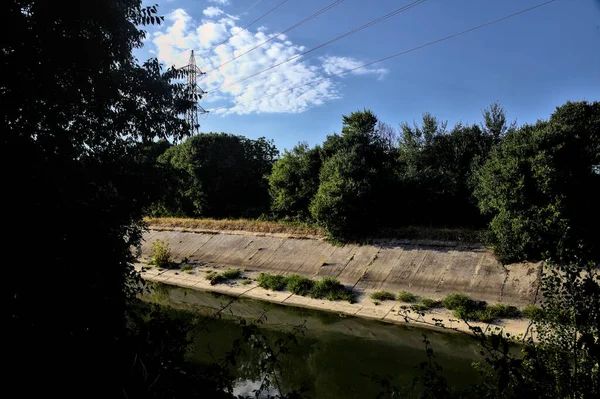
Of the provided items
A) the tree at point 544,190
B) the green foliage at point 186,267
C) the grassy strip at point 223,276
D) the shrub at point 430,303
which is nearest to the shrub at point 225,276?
the grassy strip at point 223,276

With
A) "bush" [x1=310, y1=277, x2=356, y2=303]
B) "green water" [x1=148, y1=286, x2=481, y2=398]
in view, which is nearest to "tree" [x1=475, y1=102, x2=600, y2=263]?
"green water" [x1=148, y1=286, x2=481, y2=398]

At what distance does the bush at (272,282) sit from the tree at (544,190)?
7801mm

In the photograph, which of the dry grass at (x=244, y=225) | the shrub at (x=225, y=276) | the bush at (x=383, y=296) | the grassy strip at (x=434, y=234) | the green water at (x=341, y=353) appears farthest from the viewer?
the dry grass at (x=244, y=225)

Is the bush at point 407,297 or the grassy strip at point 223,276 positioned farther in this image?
the grassy strip at point 223,276

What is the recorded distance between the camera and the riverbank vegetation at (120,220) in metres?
3.01

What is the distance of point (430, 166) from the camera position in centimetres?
1759

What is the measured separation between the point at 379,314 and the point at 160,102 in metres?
8.61

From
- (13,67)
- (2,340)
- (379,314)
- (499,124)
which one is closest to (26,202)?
(2,340)

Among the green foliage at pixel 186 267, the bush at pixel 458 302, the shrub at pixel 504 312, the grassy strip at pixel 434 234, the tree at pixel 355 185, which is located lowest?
the shrub at pixel 504 312

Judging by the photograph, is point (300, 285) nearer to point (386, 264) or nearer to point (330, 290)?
point (330, 290)

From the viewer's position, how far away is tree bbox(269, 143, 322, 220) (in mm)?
19969

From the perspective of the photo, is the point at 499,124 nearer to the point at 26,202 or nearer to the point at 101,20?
the point at 101,20

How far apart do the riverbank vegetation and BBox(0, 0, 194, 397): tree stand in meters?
0.01

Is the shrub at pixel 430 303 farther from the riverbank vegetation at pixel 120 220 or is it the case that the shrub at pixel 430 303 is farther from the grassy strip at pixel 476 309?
the riverbank vegetation at pixel 120 220
